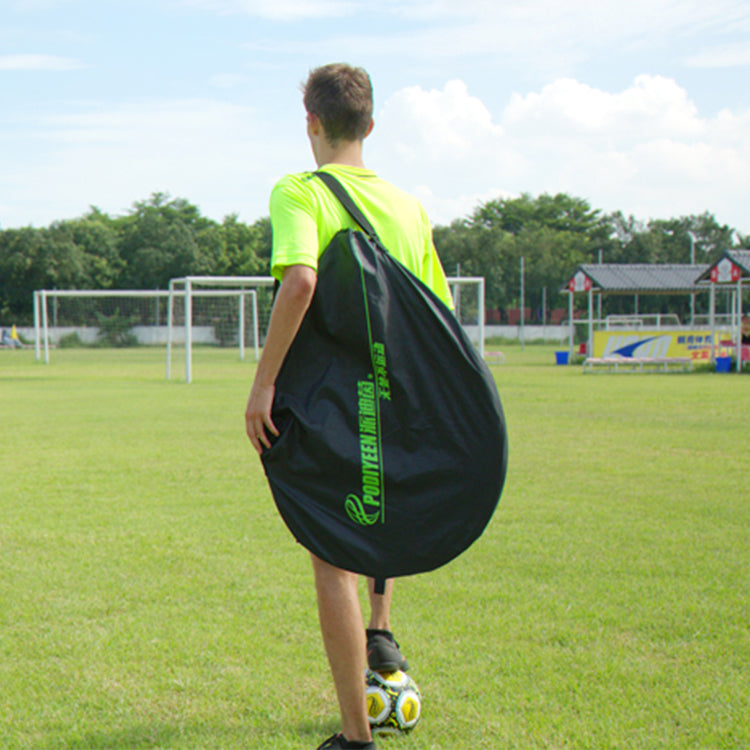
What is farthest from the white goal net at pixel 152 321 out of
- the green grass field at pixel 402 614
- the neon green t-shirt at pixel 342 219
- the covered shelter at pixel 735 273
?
the neon green t-shirt at pixel 342 219

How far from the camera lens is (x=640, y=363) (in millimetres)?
25594

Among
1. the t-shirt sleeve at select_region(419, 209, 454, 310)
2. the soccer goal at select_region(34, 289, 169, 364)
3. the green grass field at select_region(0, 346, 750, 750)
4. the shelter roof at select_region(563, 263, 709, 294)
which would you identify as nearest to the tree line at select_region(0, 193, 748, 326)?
the soccer goal at select_region(34, 289, 169, 364)

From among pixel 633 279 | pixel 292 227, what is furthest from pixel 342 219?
pixel 633 279

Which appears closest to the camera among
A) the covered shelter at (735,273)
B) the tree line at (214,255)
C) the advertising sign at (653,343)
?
the covered shelter at (735,273)

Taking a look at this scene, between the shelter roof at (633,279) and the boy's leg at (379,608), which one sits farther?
the shelter roof at (633,279)

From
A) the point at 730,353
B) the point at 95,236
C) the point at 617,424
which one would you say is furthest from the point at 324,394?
the point at 95,236

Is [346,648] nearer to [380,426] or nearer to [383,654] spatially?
[383,654]

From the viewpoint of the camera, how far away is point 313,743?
8.77 feet

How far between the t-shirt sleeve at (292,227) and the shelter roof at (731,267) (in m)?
24.0

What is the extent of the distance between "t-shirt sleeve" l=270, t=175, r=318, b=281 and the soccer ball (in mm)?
1339

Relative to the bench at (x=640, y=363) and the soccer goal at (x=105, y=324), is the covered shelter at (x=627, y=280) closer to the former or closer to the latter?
the bench at (x=640, y=363)

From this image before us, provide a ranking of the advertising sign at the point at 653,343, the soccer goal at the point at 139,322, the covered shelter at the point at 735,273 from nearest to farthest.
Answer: the covered shelter at the point at 735,273
the advertising sign at the point at 653,343
the soccer goal at the point at 139,322

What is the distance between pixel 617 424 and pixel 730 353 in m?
17.6

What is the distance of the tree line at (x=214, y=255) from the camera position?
58.3m
